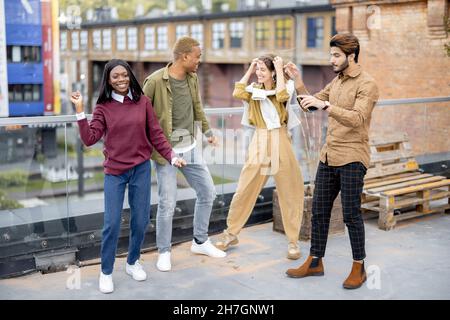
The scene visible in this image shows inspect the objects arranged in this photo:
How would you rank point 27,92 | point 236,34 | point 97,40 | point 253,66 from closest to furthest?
point 253,66 < point 27,92 < point 236,34 < point 97,40

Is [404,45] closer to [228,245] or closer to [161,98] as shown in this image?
[228,245]

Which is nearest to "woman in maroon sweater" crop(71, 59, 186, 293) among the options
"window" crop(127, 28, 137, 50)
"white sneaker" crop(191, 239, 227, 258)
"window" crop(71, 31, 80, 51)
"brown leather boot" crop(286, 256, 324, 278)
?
"white sneaker" crop(191, 239, 227, 258)

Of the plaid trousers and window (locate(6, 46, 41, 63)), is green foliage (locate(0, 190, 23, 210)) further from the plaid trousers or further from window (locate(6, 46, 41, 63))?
window (locate(6, 46, 41, 63))

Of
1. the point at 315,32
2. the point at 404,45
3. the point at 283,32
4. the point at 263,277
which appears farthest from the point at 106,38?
the point at 263,277

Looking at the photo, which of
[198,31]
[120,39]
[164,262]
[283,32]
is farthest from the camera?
[120,39]

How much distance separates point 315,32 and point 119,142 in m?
35.7

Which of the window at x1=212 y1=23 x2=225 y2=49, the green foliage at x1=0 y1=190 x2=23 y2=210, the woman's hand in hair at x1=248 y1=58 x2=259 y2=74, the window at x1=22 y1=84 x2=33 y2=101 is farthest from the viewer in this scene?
the window at x1=212 y1=23 x2=225 y2=49

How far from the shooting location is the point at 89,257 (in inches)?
233

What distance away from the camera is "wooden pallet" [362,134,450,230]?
23.2 feet

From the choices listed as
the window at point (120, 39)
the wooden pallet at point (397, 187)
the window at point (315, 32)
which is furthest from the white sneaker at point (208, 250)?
the window at point (120, 39)

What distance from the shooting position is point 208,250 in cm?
Answer: 600

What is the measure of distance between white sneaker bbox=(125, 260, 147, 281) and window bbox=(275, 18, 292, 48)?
36.5 m
